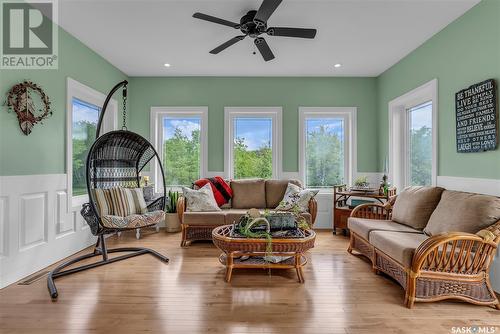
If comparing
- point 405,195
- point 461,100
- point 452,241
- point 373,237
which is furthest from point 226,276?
point 461,100

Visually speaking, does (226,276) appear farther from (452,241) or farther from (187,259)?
(452,241)

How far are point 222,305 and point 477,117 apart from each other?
118 inches

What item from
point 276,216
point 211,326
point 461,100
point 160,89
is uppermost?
point 160,89

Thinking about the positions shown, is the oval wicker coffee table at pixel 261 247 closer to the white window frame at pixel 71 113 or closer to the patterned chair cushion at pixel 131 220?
the patterned chair cushion at pixel 131 220

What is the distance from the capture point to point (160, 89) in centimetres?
478

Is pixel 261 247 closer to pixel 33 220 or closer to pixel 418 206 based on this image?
pixel 418 206

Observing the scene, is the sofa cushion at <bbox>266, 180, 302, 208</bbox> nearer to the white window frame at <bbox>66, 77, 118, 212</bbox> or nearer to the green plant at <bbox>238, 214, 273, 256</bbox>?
the green plant at <bbox>238, 214, 273, 256</bbox>

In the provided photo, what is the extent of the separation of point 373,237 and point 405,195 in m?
0.86

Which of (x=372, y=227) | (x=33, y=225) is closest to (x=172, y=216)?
(x=33, y=225)

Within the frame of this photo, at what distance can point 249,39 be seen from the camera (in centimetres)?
329

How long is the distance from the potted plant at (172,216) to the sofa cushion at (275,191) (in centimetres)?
157

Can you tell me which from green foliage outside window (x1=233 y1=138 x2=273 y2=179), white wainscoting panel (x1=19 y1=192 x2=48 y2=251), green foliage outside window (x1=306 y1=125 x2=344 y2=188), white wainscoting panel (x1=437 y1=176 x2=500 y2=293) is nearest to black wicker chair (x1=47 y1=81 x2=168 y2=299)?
white wainscoting panel (x1=19 y1=192 x2=48 y2=251)

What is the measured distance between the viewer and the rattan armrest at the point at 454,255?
2.03 meters

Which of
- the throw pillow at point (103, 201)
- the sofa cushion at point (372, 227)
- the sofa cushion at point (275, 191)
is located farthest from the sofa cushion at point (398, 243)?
the throw pillow at point (103, 201)
